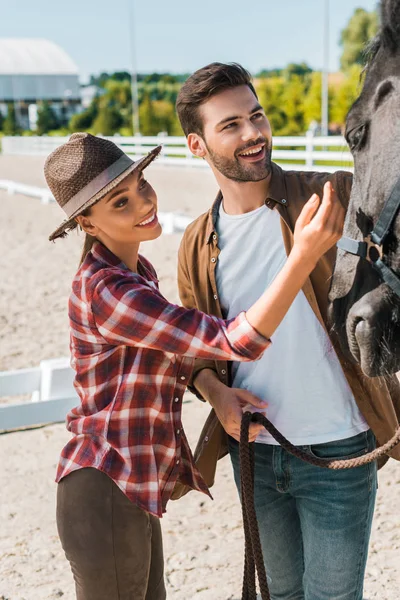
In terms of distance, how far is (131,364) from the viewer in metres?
2.01

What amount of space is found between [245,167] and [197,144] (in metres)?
0.23

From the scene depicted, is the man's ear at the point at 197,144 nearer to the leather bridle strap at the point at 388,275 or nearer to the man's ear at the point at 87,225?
the man's ear at the point at 87,225

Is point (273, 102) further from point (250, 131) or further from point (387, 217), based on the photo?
point (387, 217)

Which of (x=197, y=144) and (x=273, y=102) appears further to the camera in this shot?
(x=273, y=102)

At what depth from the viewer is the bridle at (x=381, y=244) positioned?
5.36 feet

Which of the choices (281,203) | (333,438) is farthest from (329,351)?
(281,203)

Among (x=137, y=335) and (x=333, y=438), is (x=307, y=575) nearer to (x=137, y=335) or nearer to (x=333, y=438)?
(x=333, y=438)

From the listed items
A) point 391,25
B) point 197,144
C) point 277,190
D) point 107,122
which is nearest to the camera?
point 391,25

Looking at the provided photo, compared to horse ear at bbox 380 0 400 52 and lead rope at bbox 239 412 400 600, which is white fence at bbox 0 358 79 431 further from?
horse ear at bbox 380 0 400 52

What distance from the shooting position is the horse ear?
1642mm

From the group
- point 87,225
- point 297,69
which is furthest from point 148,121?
point 87,225

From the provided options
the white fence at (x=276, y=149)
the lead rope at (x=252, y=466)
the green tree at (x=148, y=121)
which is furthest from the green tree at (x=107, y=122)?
the lead rope at (x=252, y=466)

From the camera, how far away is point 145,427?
2.01 meters

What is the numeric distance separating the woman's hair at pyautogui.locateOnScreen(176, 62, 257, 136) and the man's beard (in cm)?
14
